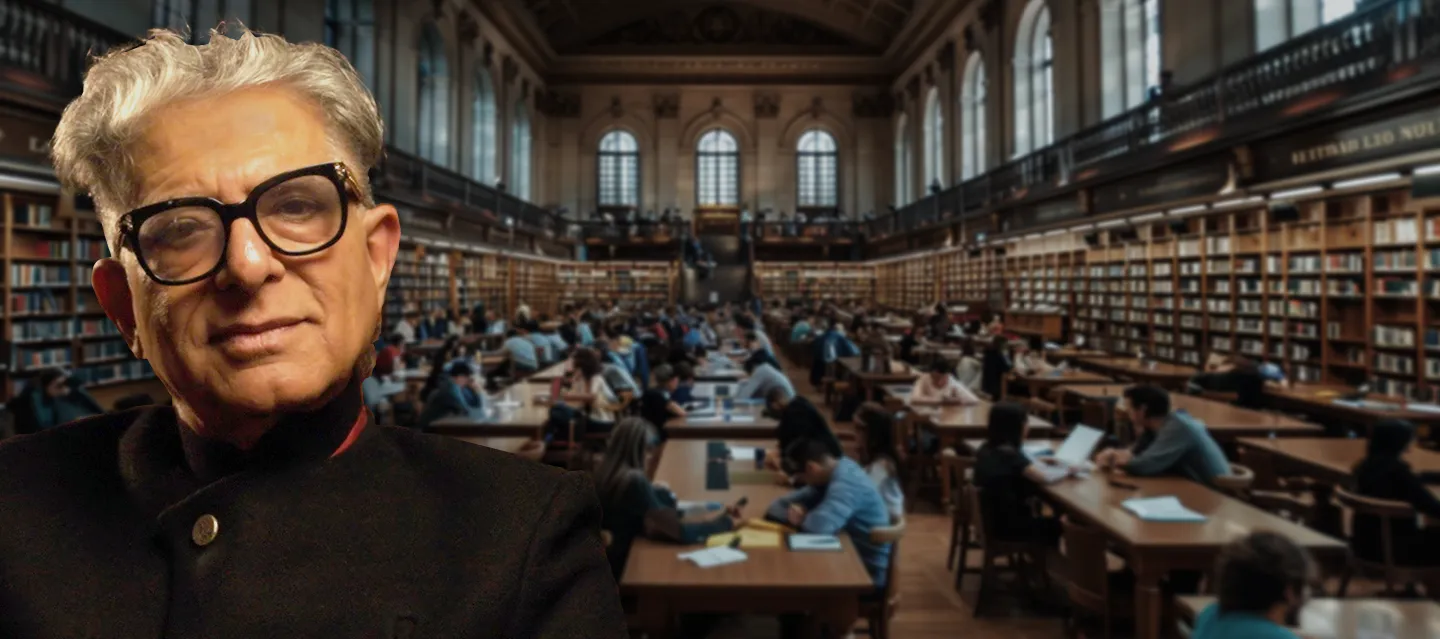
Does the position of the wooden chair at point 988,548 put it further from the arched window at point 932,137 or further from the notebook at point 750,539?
the arched window at point 932,137

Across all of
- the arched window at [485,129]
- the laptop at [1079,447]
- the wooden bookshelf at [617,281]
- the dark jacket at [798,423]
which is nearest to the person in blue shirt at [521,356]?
the dark jacket at [798,423]

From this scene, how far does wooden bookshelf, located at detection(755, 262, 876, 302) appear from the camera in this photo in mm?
27562

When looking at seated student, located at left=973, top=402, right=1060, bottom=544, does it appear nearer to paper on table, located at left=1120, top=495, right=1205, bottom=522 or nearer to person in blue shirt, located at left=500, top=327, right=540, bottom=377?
paper on table, located at left=1120, top=495, right=1205, bottom=522

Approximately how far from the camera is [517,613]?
628mm

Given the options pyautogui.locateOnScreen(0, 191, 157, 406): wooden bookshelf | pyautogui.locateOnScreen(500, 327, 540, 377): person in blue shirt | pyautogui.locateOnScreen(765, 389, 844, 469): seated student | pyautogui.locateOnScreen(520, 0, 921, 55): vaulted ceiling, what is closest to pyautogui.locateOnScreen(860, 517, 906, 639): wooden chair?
pyautogui.locateOnScreen(765, 389, 844, 469): seated student

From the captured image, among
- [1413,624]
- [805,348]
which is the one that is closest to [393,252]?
[1413,624]

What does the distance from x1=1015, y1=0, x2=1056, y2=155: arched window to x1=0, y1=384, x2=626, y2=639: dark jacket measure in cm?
1907

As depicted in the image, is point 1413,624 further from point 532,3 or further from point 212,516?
point 532,3

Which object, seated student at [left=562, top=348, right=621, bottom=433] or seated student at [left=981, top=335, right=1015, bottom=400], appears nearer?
seated student at [left=562, top=348, right=621, bottom=433]

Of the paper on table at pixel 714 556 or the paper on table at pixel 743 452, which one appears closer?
the paper on table at pixel 714 556

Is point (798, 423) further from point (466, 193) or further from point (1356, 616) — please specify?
point (466, 193)

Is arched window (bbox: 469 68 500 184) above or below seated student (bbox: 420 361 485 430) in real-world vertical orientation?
above

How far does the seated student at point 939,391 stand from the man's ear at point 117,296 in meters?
6.50

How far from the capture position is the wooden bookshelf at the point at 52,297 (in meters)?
6.86
